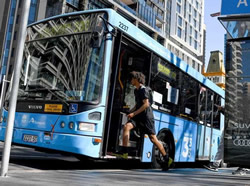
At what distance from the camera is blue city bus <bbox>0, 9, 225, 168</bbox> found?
6457mm

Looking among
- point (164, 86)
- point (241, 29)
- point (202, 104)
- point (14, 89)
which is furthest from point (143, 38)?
point (202, 104)

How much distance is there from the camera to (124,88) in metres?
7.63

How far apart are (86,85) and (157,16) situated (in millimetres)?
48122

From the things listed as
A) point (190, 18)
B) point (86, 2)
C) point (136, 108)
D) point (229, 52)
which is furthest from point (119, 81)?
point (190, 18)

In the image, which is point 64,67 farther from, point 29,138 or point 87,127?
point 29,138

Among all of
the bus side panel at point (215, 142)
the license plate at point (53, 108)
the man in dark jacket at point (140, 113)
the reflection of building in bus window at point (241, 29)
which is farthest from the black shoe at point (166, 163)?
the bus side panel at point (215, 142)

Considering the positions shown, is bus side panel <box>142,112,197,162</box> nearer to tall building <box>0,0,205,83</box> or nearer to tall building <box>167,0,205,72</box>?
tall building <box>0,0,205,83</box>

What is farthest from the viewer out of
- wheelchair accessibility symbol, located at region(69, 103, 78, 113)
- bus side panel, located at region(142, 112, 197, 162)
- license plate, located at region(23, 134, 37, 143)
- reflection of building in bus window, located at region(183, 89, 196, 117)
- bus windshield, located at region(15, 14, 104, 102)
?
reflection of building in bus window, located at region(183, 89, 196, 117)

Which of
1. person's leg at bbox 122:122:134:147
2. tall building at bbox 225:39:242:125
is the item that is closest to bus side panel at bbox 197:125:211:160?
tall building at bbox 225:39:242:125

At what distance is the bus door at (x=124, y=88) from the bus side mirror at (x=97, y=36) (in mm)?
576

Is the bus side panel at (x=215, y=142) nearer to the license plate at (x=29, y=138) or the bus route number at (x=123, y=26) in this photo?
the bus route number at (x=123, y=26)

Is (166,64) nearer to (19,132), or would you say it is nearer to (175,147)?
(175,147)

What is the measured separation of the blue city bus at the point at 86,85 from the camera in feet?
21.2

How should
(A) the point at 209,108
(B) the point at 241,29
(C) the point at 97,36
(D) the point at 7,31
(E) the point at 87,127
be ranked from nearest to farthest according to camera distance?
(E) the point at 87,127 → (C) the point at 97,36 → (B) the point at 241,29 → (A) the point at 209,108 → (D) the point at 7,31
